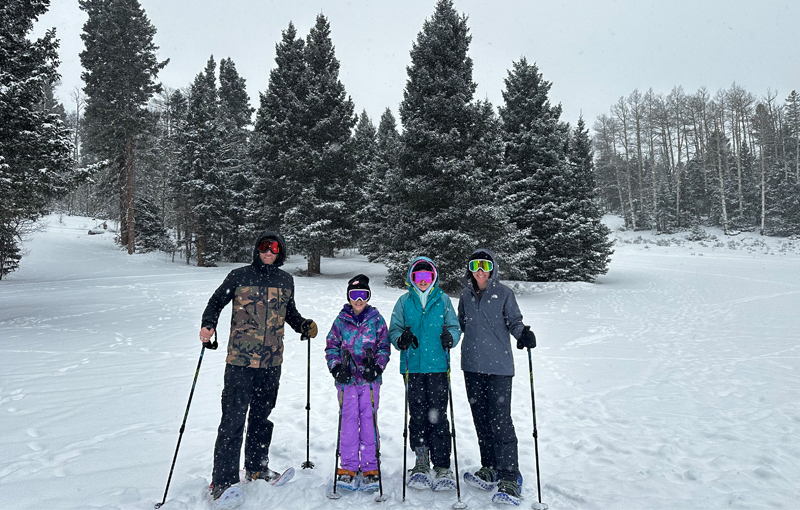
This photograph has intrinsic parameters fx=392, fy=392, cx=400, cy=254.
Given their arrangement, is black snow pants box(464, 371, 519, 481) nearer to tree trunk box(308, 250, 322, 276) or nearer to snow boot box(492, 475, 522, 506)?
snow boot box(492, 475, 522, 506)

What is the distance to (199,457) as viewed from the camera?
3.92 metres

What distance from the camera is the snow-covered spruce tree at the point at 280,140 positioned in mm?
21438

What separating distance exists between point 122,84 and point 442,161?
24.7 metres

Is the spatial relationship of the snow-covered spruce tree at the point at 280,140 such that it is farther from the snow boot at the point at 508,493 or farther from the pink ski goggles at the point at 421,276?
the snow boot at the point at 508,493

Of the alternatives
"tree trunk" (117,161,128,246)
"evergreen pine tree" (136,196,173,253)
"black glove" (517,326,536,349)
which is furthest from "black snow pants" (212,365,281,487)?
"evergreen pine tree" (136,196,173,253)

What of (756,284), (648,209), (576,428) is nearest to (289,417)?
(576,428)

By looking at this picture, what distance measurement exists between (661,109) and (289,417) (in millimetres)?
54429

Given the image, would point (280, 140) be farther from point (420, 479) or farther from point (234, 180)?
point (420, 479)

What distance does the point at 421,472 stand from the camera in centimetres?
342

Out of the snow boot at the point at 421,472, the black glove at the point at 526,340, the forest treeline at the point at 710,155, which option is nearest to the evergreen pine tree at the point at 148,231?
the snow boot at the point at 421,472

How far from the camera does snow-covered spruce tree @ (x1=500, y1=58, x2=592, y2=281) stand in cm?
1952

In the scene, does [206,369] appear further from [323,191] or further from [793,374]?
[323,191]

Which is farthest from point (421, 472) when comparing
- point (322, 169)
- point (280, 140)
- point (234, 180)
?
point (234, 180)

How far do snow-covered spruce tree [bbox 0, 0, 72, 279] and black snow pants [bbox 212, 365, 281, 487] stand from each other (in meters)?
8.54
